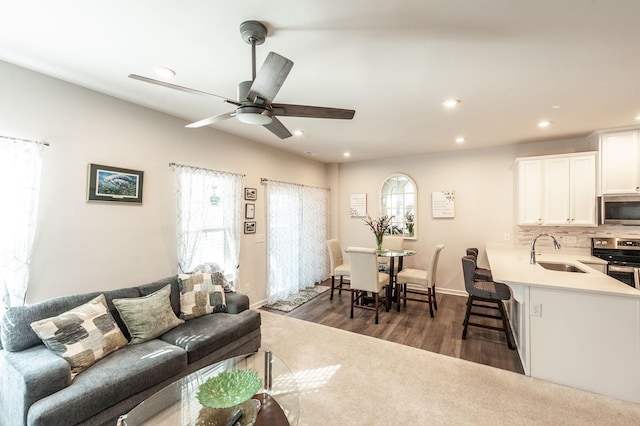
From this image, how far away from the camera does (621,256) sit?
372 cm

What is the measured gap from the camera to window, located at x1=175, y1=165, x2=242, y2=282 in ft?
11.0

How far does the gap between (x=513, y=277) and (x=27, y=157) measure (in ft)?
14.7

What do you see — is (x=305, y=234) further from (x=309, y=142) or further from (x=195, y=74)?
(x=195, y=74)

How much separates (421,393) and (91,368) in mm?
2556

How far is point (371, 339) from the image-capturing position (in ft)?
10.9

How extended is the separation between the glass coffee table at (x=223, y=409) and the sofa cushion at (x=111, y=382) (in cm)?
28

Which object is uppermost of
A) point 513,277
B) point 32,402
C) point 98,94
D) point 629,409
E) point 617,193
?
point 98,94

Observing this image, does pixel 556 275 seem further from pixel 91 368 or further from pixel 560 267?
pixel 91 368

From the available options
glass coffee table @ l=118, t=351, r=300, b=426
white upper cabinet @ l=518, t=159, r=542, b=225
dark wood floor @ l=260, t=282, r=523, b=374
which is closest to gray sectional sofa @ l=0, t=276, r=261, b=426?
glass coffee table @ l=118, t=351, r=300, b=426

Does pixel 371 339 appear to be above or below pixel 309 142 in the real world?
below

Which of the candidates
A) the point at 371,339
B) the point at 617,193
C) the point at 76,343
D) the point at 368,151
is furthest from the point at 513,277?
the point at 76,343

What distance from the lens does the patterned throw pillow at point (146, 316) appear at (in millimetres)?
2340

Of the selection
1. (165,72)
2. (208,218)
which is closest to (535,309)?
(208,218)

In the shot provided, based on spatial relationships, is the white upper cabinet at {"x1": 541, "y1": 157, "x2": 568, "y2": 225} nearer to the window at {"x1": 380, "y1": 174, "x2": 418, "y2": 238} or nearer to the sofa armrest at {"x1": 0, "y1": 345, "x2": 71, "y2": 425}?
the window at {"x1": 380, "y1": 174, "x2": 418, "y2": 238}
